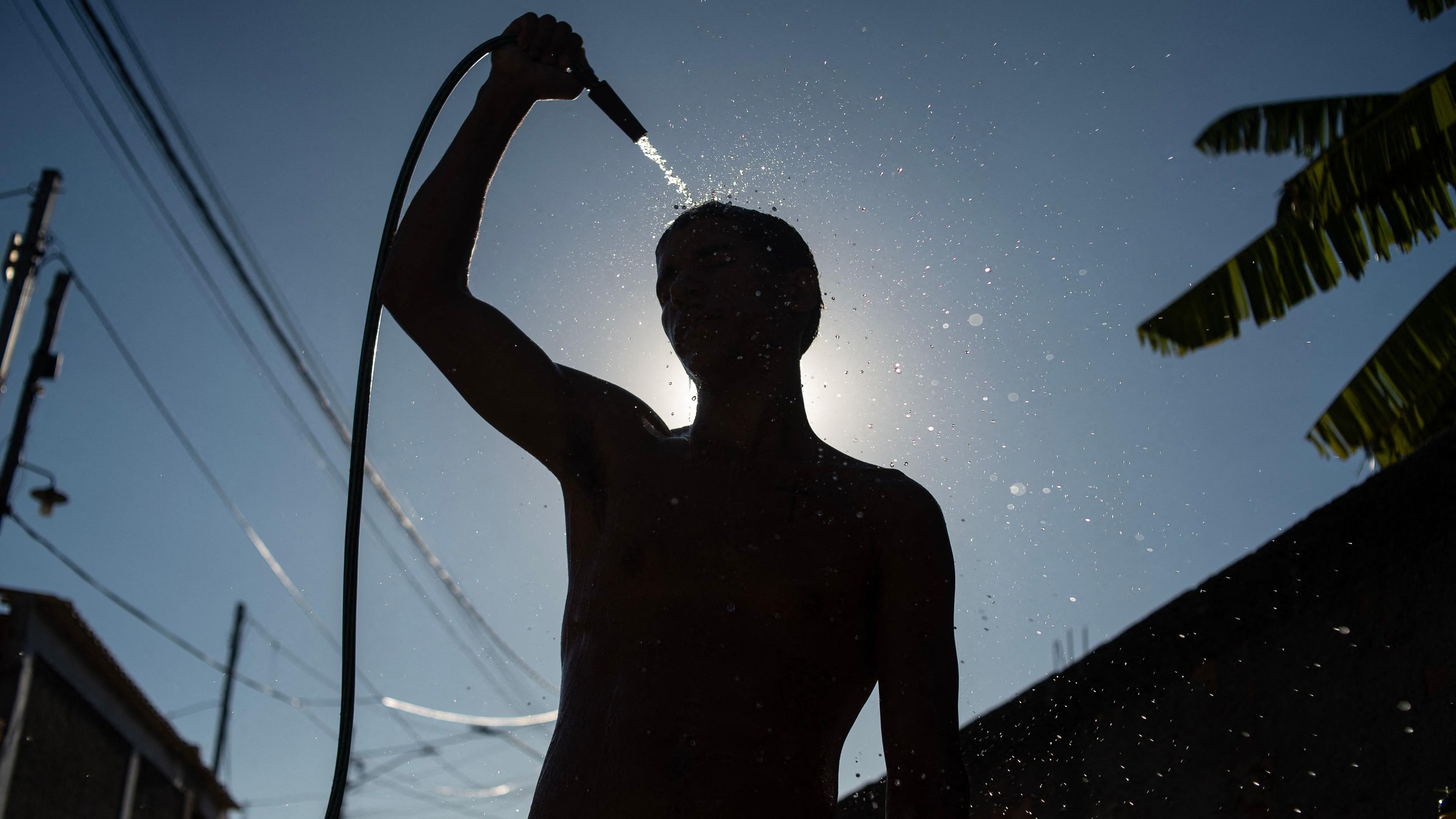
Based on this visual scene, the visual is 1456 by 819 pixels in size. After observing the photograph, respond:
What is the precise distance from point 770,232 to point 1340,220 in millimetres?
5488

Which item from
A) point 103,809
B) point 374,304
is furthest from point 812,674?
point 103,809

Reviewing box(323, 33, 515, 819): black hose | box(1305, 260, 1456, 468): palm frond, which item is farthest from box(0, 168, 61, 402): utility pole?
box(1305, 260, 1456, 468): palm frond

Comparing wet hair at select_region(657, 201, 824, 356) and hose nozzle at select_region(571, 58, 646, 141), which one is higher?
hose nozzle at select_region(571, 58, 646, 141)

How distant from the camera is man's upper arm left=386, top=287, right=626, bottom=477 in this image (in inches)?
82.5

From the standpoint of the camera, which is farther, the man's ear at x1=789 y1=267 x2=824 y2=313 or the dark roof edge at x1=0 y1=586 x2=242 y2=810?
the dark roof edge at x1=0 y1=586 x2=242 y2=810

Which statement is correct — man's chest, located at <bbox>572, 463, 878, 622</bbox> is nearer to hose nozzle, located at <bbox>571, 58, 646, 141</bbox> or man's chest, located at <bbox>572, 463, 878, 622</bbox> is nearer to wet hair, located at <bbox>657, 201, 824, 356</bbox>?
wet hair, located at <bbox>657, 201, 824, 356</bbox>

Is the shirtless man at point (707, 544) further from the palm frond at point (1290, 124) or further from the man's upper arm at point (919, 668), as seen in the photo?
the palm frond at point (1290, 124)

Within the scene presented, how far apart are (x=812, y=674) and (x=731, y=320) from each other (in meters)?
0.85

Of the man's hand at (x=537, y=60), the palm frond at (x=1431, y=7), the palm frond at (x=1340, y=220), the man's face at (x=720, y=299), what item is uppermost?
the palm frond at (x=1431, y=7)

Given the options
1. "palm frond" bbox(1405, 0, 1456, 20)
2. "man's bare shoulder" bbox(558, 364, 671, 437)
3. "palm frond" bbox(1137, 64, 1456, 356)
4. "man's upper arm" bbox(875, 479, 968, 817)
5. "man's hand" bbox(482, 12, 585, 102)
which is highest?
"palm frond" bbox(1405, 0, 1456, 20)

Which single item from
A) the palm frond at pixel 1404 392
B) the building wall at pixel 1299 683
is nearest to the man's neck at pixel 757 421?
the building wall at pixel 1299 683

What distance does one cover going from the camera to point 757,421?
91.0 inches

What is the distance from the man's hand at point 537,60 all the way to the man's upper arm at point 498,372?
55 cm

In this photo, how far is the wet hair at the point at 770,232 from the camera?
2.44 m
